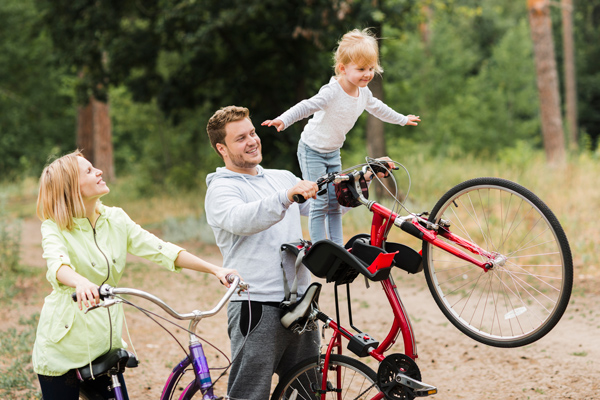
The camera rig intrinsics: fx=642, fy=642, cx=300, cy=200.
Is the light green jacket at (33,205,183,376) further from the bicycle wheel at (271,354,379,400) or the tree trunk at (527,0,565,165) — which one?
the tree trunk at (527,0,565,165)

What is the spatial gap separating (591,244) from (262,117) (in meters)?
8.01

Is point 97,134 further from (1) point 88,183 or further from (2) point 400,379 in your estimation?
(2) point 400,379

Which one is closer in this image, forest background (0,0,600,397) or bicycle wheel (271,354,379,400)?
bicycle wheel (271,354,379,400)

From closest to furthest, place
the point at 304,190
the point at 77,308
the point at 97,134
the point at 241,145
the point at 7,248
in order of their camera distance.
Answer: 1. the point at 304,190
2. the point at 77,308
3. the point at 241,145
4. the point at 7,248
5. the point at 97,134

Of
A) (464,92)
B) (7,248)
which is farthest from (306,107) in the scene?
(464,92)

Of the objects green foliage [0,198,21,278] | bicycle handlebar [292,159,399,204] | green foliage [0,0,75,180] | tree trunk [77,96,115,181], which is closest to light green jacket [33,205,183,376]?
bicycle handlebar [292,159,399,204]

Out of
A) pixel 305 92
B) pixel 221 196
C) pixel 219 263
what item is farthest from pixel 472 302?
pixel 305 92

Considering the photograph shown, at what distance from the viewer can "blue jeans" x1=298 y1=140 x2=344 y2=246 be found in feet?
12.5

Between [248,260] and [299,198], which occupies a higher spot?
[299,198]

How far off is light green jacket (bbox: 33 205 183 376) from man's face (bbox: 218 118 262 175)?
0.54m

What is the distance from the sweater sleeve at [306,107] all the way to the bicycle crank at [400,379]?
4.21 ft

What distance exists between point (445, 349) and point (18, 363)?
382 centimetres

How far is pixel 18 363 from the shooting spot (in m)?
5.12

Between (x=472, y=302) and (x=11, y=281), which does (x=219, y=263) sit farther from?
(x=472, y=302)
